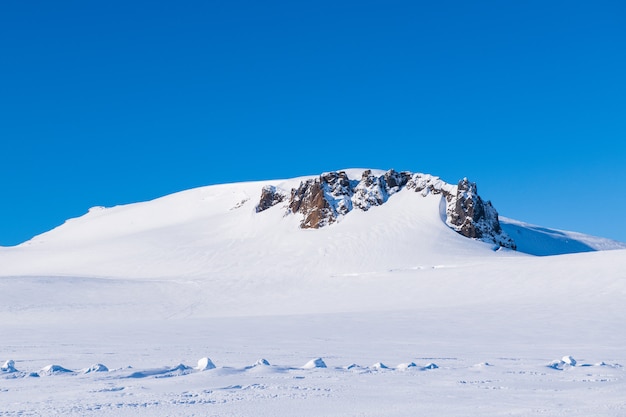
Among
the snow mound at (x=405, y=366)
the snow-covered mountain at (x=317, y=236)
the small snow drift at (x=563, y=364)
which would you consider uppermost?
the snow-covered mountain at (x=317, y=236)

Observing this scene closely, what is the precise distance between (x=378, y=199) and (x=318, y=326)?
3722cm

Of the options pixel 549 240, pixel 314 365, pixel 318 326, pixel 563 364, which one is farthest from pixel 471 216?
pixel 314 365

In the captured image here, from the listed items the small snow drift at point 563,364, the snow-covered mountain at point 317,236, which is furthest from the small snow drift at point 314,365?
Result: the snow-covered mountain at point 317,236

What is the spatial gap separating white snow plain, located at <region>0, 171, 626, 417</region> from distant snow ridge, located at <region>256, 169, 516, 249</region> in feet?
4.50

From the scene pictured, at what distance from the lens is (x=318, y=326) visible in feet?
60.6

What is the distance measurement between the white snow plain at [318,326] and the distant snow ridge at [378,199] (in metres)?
1.37

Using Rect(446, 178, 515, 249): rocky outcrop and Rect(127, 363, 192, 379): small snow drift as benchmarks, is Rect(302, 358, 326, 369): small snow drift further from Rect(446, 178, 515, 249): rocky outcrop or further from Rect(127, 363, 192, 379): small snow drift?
Rect(446, 178, 515, 249): rocky outcrop

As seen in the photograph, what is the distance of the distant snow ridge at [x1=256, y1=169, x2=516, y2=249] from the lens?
51.1 meters

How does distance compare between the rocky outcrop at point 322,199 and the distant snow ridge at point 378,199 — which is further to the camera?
the rocky outcrop at point 322,199

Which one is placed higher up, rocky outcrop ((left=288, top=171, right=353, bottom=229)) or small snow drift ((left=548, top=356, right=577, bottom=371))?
rocky outcrop ((left=288, top=171, right=353, bottom=229))

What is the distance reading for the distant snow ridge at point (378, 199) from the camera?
168ft

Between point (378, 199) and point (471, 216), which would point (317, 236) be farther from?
point (471, 216)

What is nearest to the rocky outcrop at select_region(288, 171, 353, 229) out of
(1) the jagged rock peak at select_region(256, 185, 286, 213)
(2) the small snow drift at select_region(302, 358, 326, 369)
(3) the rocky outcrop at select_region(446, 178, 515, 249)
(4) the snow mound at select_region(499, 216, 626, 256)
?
(1) the jagged rock peak at select_region(256, 185, 286, 213)

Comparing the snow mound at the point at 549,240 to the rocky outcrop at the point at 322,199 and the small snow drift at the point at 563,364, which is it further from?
the small snow drift at the point at 563,364
